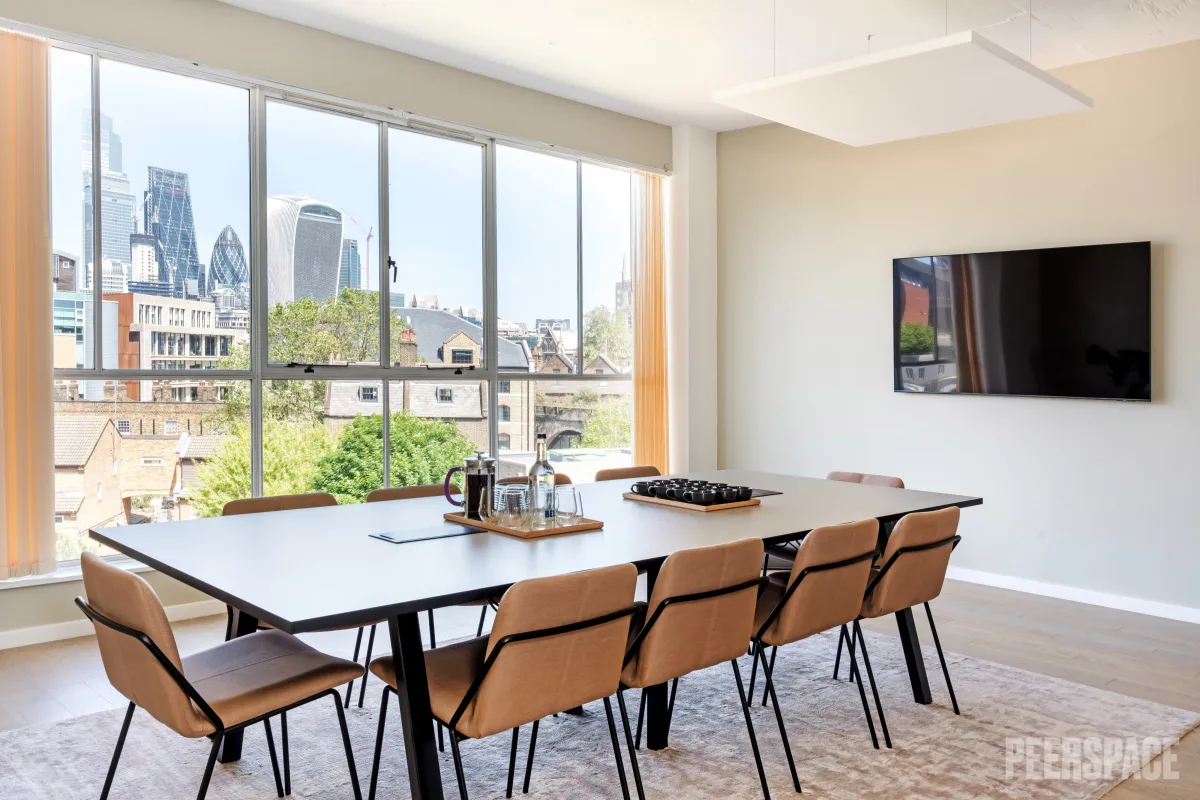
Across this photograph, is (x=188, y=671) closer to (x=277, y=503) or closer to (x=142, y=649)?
(x=142, y=649)

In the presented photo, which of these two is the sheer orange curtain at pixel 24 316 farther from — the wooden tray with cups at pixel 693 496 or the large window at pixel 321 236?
the wooden tray with cups at pixel 693 496

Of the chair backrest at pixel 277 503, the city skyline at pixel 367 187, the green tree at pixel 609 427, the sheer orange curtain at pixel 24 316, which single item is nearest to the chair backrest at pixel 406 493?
the chair backrest at pixel 277 503

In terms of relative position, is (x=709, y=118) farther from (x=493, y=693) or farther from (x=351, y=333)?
(x=493, y=693)

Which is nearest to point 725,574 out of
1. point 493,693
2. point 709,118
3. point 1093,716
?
point 493,693

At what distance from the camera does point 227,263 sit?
5.03 m

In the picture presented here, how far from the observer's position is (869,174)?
6441mm

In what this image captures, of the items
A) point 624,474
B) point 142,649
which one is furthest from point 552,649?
point 624,474

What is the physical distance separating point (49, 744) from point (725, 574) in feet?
8.14

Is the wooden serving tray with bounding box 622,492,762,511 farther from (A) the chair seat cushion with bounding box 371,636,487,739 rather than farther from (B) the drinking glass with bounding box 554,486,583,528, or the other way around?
(A) the chair seat cushion with bounding box 371,636,487,739

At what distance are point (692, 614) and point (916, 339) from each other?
4.17 metres

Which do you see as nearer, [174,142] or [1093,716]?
[1093,716]

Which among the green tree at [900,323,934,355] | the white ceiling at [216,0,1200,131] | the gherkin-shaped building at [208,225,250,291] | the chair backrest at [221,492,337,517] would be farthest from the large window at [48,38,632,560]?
the green tree at [900,323,934,355]

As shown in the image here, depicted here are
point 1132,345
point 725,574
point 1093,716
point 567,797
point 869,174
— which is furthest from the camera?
point 869,174

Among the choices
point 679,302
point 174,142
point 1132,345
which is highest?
point 174,142
